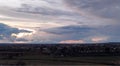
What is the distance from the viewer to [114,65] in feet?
279

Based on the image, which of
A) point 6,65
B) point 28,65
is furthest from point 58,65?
point 6,65

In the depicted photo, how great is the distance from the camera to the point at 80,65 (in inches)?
3332

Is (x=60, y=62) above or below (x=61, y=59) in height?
below

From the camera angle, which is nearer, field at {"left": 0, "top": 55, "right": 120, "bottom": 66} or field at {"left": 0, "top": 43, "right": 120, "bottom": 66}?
field at {"left": 0, "top": 55, "right": 120, "bottom": 66}

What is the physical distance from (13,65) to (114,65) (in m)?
26.0

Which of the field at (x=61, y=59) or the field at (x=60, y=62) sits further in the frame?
the field at (x=61, y=59)

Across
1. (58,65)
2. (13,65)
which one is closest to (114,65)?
(58,65)

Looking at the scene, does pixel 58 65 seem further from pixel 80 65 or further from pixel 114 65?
pixel 114 65

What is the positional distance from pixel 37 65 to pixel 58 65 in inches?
220

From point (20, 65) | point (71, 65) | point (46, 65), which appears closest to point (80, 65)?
point (71, 65)

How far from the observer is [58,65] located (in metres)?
84.1

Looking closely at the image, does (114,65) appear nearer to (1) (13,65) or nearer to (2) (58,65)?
(2) (58,65)

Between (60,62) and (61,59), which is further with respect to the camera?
(61,59)

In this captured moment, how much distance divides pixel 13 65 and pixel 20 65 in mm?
1918
